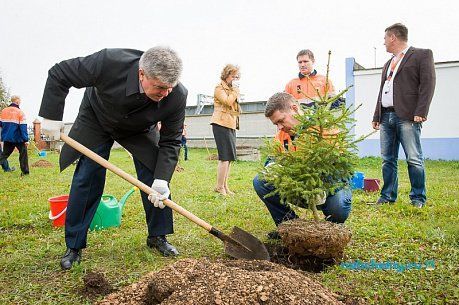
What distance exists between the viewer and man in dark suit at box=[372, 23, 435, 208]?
4824mm

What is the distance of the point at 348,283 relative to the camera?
104 inches

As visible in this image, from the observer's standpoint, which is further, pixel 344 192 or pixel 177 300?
pixel 344 192

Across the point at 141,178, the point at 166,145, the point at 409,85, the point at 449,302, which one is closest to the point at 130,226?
the point at 141,178

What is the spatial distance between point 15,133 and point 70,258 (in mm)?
7487

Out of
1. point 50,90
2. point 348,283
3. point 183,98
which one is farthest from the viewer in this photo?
point 183,98

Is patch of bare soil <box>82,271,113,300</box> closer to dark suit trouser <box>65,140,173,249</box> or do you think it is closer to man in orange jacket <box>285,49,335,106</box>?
dark suit trouser <box>65,140,173,249</box>

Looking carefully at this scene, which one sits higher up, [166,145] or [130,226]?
[166,145]

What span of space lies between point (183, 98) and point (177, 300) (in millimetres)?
1616

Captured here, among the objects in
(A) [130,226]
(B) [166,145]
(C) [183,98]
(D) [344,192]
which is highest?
(C) [183,98]

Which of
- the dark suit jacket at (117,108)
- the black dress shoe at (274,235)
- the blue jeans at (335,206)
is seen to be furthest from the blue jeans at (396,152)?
the dark suit jacket at (117,108)

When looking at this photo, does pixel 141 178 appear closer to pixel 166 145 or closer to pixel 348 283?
pixel 166 145

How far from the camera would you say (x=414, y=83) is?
494 centimetres

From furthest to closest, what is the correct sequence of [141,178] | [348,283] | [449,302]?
[141,178] < [348,283] < [449,302]

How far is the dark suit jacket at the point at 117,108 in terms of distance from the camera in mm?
2949
